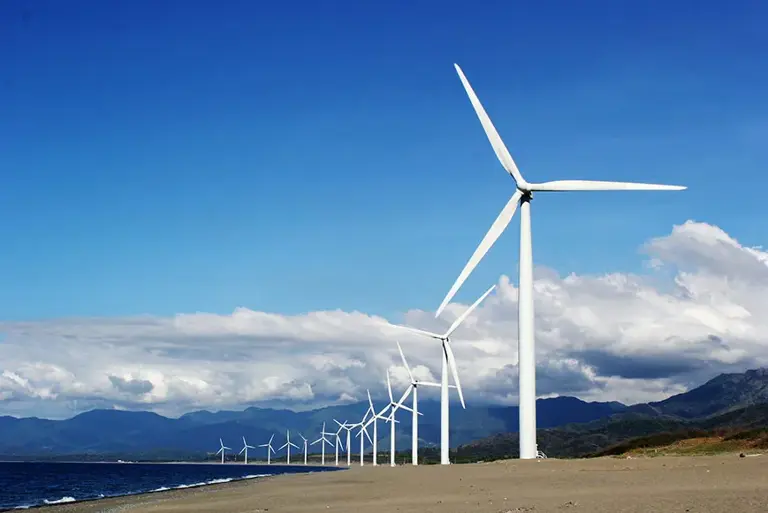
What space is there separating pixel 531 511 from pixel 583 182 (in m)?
30.1

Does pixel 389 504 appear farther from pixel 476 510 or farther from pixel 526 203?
pixel 526 203

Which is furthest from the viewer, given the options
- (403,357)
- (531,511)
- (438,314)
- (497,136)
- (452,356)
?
(403,357)

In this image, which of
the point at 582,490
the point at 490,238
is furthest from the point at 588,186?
the point at 582,490

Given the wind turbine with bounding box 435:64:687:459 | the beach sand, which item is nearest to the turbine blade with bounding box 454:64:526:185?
the wind turbine with bounding box 435:64:687:459

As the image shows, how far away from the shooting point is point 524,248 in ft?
145

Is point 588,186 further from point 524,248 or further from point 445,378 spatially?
point 445,378

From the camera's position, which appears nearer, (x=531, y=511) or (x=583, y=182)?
(x=531, y=511)

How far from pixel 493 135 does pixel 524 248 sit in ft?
38.7

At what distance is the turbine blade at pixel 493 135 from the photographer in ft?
166

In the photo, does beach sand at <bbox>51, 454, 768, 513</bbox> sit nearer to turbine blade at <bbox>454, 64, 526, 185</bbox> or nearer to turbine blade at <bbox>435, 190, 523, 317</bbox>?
turbine blade at <bbox>435, 190, 523, 317</bbox>

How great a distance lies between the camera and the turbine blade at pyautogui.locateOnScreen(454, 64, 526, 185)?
50688mm

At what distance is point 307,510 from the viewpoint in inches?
1283

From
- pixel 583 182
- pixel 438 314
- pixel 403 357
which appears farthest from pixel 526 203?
pixel 403 357

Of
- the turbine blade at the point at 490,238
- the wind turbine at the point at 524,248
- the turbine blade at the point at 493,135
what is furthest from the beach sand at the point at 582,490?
the turbine blade at the point at 493,135
